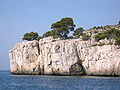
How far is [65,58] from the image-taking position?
237 feet

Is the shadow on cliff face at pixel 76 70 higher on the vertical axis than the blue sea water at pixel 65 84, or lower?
higher

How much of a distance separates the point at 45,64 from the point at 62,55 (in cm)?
579

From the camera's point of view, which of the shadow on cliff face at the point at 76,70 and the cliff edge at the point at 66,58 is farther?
the shadow on cliff face at the point at 76,70

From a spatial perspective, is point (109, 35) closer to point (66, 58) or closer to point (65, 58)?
point (66, 58)

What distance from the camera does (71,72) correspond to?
70.9 metres

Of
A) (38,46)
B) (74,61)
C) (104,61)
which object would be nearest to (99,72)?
(104,61)

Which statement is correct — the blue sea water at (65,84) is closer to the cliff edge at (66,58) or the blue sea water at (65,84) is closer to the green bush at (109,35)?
the cliff edge at (66,58)

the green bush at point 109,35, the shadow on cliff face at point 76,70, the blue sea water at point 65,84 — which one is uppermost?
the green bush at point 109,35

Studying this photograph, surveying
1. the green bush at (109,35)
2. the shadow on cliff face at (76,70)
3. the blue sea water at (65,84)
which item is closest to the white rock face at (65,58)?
the shadow on cliff face at (76,70)

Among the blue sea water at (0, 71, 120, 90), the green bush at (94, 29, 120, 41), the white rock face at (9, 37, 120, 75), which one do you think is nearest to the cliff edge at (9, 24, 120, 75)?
the white rock face at (9, 37, 120, 75)

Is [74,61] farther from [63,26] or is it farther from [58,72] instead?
[63,26]

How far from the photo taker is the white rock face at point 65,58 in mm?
66125

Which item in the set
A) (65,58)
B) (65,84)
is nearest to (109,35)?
(65,58)

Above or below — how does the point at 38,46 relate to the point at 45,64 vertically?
above
